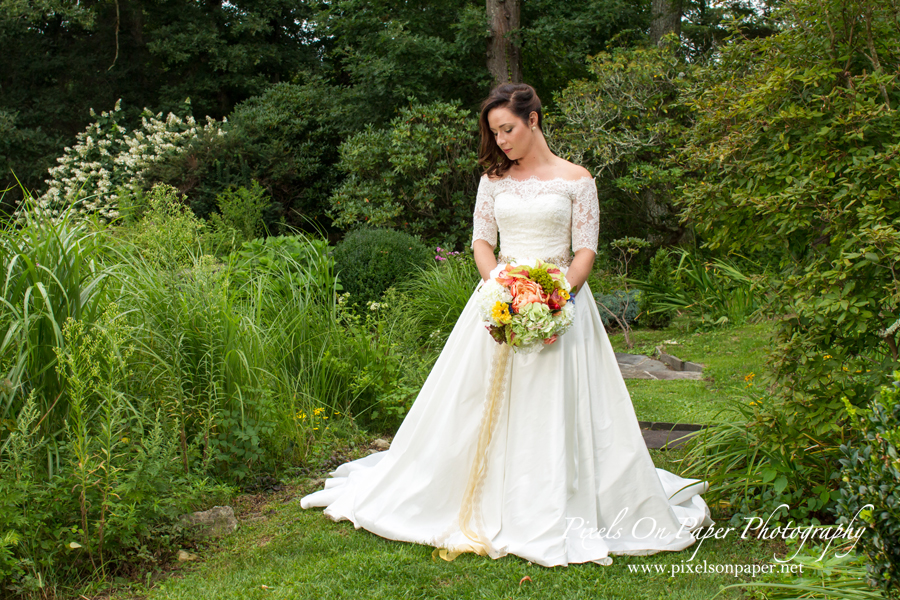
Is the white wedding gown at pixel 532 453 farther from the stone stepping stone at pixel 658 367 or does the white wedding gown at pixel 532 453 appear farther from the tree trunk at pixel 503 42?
the tree trunk at pixel 503 42

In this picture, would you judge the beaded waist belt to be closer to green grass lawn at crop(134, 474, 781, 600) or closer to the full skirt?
the full skirt

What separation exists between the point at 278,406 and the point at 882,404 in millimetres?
3071

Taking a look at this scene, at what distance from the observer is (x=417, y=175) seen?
10.6 m

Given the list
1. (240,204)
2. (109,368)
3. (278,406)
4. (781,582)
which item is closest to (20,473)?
(109,368)

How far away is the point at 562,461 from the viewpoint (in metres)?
3.03

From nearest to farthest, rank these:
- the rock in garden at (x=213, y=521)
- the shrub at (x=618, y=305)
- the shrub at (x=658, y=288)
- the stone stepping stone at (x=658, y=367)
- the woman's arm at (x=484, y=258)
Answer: the rock in garden at (x=213, y=521) < the woman's arm at (x=484, y=258) < the stone stepping stone at (x=658, y=367) < the shrub at (x=618, y=305) < the shrub at (x=658, y=288)

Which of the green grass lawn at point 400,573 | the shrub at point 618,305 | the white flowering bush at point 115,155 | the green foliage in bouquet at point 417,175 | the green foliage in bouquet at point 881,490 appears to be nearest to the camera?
the green foliage in bouquet at point 881,490

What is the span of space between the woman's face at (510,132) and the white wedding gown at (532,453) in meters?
0.17

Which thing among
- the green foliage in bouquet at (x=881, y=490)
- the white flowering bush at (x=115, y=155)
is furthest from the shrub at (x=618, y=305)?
the white flowering bush at (x=115, y=155)

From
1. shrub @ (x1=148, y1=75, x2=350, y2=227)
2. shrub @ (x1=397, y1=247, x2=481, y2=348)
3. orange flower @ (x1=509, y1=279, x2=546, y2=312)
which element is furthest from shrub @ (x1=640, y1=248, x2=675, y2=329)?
orange flower @ (x1=509, y1=279, x2=546, y2=312)

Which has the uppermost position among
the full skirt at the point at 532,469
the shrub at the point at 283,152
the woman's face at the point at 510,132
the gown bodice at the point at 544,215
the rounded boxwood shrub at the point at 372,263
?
the shrub at the point at 283,152

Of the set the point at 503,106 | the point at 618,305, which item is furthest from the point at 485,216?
the point at 618,305

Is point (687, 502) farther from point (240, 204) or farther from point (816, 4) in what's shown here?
point (240, 204)

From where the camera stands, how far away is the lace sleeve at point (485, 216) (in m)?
3.52
